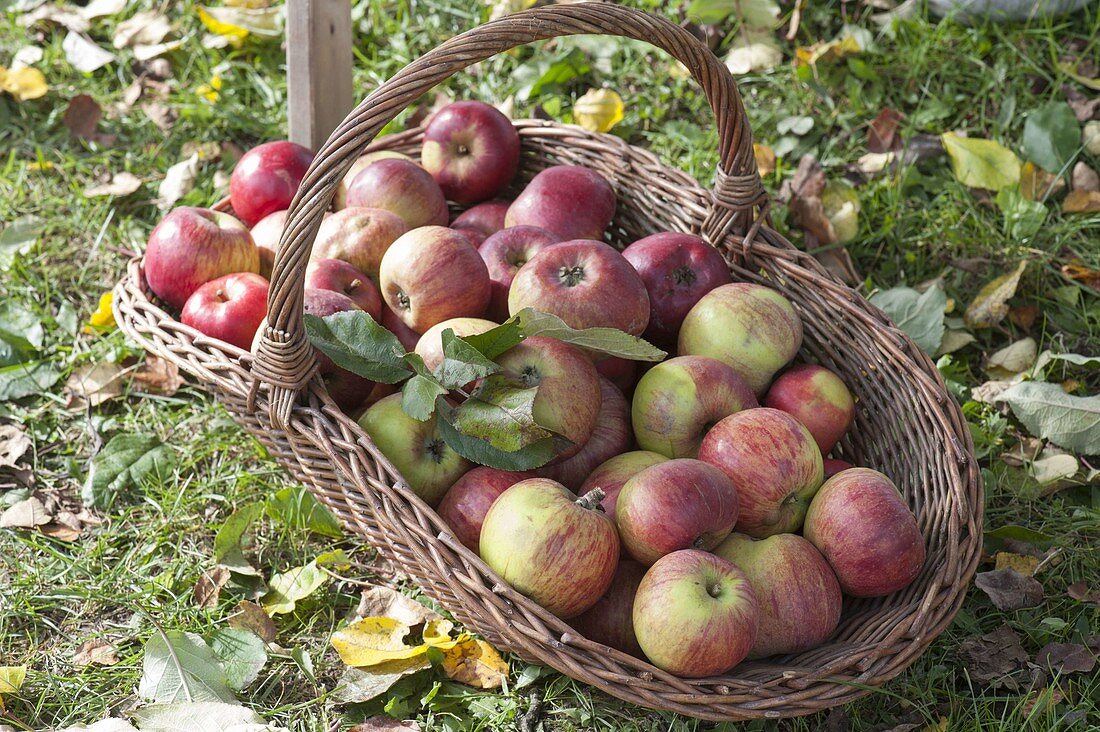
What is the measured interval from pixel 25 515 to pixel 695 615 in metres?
1.67

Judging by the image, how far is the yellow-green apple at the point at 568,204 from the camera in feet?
8.41

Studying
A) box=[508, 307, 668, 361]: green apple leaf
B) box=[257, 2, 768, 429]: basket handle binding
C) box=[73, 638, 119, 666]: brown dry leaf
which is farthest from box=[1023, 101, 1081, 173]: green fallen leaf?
box=[73, 638, 119, 666]: brown dry leaf

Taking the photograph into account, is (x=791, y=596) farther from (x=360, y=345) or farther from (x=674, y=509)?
(x=360, y=345)

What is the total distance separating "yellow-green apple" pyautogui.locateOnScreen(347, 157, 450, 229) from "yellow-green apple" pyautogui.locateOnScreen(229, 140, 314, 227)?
0.68 feet

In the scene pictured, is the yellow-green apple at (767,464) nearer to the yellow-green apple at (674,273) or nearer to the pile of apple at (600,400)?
the pile of apple at (600,400)

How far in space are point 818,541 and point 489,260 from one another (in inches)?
40.8

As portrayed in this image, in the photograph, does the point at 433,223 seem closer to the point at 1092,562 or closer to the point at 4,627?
the point at 4,627

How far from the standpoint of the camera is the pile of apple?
1.81 metres

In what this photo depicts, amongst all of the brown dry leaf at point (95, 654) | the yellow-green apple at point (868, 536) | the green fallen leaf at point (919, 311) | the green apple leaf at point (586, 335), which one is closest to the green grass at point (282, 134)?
the brown dry leaf at point (95, 654)

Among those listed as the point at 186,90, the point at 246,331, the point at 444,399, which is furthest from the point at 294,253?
the point at 186,90

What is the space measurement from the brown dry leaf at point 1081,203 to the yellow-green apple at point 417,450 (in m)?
2.20

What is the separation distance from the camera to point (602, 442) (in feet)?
7.15

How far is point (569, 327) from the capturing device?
2.07 metres

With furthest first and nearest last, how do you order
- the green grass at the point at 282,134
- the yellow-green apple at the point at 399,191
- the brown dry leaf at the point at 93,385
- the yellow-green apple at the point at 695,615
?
1. the brown dry leaf at the point at 93,385
2. the yellow-green apple at the point at 399,191
3. the green grass at the point at 282,134
4. the yellow-green apple at the point at 695,615
